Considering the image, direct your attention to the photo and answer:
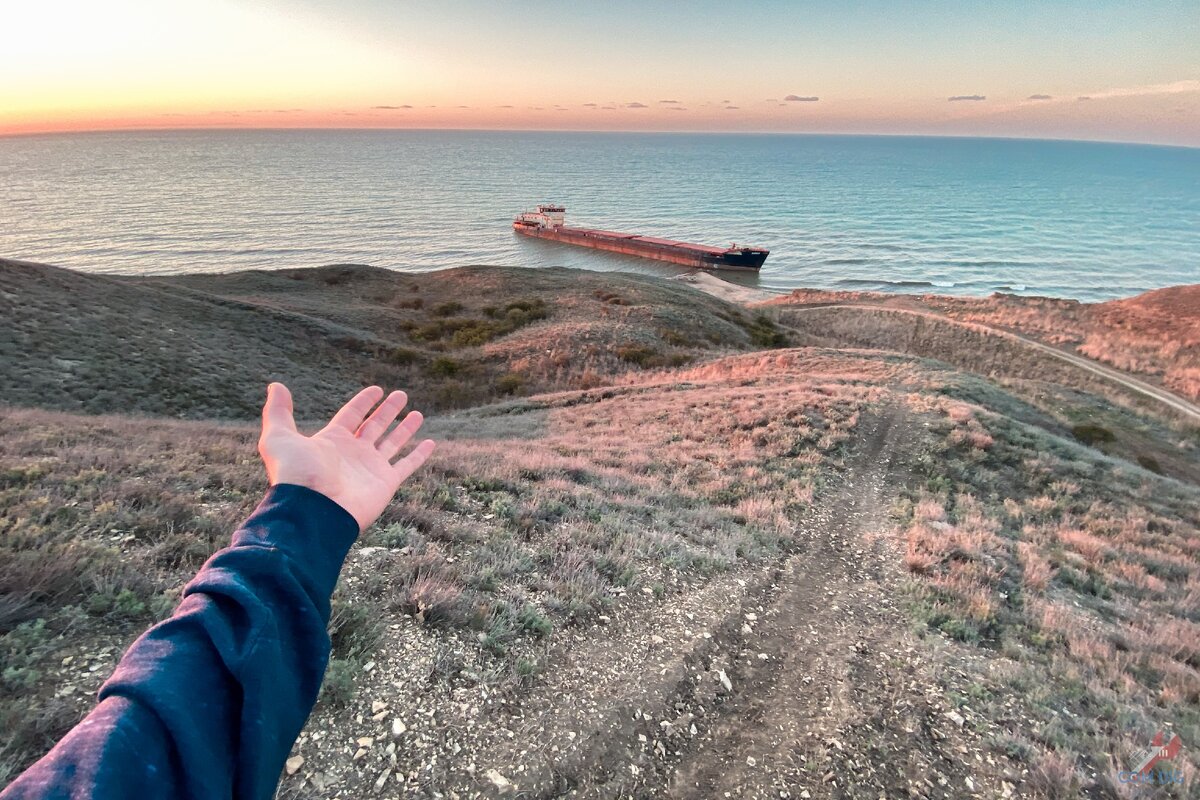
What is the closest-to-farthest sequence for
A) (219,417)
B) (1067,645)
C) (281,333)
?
(1067,645) → (219,417) → (281,333)

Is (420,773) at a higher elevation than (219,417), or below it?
higher

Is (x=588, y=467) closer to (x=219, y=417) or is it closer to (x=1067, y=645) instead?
(x=1067, y=645)

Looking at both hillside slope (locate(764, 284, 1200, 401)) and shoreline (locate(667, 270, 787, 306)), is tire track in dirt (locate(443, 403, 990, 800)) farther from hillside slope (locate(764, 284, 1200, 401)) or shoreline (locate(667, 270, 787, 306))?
shoreline (locate(667, 270, 787, 306))

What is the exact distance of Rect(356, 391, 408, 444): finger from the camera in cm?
306

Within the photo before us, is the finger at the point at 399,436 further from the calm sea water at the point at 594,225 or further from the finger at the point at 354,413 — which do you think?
the calm sea water at the point at 594,225

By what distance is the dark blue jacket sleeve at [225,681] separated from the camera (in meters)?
1.48

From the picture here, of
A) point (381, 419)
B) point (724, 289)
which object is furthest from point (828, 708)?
point (724, 289)

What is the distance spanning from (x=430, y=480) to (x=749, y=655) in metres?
5.25

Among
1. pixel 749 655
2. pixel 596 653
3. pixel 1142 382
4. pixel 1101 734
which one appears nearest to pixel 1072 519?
pixel 1101 734

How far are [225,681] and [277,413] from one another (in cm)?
133

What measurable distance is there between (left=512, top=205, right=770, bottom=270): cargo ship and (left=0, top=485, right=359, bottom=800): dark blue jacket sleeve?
246 ft

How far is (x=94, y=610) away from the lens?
15.0 feet

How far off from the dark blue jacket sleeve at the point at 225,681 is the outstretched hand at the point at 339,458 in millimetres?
107

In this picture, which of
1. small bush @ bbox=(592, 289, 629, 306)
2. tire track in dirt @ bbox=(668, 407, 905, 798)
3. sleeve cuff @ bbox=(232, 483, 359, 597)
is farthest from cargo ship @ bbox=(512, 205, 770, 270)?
sleeve cuff @ bbox=(232, 483, 359, 597)
